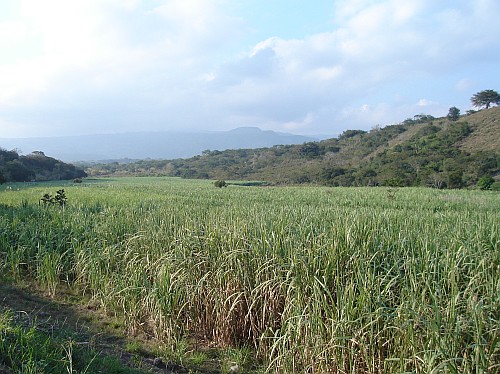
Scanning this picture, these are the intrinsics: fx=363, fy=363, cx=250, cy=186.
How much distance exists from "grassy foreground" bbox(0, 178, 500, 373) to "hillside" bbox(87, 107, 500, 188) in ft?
133

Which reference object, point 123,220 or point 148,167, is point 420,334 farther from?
point 148,167

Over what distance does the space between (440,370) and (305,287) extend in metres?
1.58

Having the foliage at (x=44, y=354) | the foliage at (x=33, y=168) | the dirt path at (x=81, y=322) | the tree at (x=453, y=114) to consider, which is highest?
the tree at (x=453, y=114)

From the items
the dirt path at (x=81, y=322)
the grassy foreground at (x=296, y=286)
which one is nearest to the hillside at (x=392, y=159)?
the grassy foreground at (x=296, y=286)

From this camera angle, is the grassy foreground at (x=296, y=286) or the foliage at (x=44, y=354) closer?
→ the foliage at (x=44, y=354)

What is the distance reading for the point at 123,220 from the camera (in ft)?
24.8

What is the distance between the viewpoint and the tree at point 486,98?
7250cm

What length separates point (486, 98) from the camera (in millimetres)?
73750

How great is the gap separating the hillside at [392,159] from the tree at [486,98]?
8.30 meters

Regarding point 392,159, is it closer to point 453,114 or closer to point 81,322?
point 453,114

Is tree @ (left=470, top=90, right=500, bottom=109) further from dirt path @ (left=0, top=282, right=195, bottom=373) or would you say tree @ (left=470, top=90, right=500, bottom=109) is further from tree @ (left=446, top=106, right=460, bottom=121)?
dirt path @ (left=0, top=282, right=195, bottom=373)

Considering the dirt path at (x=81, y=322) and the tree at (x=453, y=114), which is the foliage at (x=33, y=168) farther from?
the tree at (x=453, y=114)

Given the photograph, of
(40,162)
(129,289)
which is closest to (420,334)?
(129,289)

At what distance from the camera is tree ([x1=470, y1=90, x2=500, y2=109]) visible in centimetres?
7250
